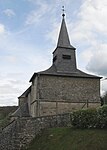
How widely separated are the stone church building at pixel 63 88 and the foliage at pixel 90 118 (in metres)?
13.2

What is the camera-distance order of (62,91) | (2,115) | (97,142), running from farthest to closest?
(2,115), (62,91), (97,142)

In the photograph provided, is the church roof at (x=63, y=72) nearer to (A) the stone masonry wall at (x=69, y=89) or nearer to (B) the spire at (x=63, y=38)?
(B) the spire at (x=63, y=38)

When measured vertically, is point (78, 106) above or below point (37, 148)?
above

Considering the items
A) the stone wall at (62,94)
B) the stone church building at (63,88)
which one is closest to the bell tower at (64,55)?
the stone church building at (63,88)

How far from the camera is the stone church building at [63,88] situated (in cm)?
3338

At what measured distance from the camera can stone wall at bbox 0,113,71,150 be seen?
71.4 ft

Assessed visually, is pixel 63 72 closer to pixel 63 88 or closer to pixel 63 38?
pixel 63 88

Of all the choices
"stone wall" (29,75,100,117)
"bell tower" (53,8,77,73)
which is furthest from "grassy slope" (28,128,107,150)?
"bell tower" (53,8,77,73)

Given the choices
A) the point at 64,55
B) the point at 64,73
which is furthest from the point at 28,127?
the point at 64,55

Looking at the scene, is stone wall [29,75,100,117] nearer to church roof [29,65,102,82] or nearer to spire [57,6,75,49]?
church roof [29,65,102,82]

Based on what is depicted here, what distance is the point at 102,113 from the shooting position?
17312 mm

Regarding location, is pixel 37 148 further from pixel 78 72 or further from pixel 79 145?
pixel 78 72

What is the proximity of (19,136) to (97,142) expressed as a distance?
26.7 ft

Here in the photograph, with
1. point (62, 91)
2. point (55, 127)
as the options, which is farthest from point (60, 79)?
point (55, 127)
